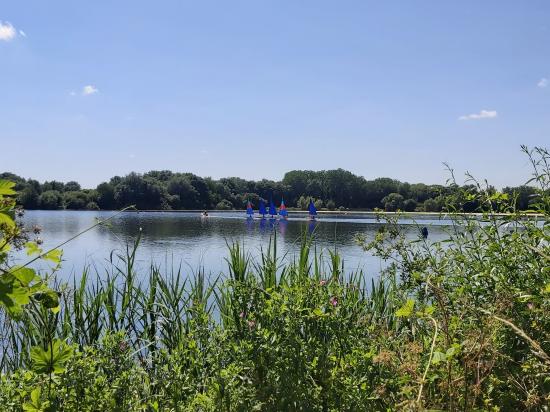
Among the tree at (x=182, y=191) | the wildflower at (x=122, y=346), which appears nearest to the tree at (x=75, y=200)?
the tree at (x=182, y=191)

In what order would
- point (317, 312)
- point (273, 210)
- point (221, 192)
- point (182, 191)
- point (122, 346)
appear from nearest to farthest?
point (317, 312) < point (122, 346) < point (273, 210) < point (182, 191) < point (221, 192)

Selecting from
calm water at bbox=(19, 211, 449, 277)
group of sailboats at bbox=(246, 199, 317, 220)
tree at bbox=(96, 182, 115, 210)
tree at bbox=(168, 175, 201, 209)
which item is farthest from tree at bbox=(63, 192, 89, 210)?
calm water at bbox=(19, 211, 449, 277)

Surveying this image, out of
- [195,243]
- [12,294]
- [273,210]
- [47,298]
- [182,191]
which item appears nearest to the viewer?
[12,294]

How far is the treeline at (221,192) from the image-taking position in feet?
427

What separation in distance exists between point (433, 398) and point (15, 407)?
72.7 inches

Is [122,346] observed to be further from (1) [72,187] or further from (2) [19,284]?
(1) [72,187]

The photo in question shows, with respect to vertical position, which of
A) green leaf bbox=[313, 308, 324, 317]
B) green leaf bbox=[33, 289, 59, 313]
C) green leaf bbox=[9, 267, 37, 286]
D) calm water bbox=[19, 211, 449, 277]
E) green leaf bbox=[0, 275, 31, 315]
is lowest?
calm water bbox=[19, 211, 449, 277]

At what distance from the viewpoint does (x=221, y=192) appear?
15825cm

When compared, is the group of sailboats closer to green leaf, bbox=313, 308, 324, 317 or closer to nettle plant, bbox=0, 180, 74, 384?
green leaf, bbox=313, 308, 324, 317

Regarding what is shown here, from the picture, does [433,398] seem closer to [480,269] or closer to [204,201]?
[480,269]

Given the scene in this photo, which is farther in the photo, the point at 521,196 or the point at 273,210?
the point at 273,210

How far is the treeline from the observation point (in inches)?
5128

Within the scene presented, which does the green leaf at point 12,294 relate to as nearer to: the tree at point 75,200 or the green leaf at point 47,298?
the green leaf at point 47,298

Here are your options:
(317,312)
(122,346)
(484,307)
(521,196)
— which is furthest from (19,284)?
(521,196)
